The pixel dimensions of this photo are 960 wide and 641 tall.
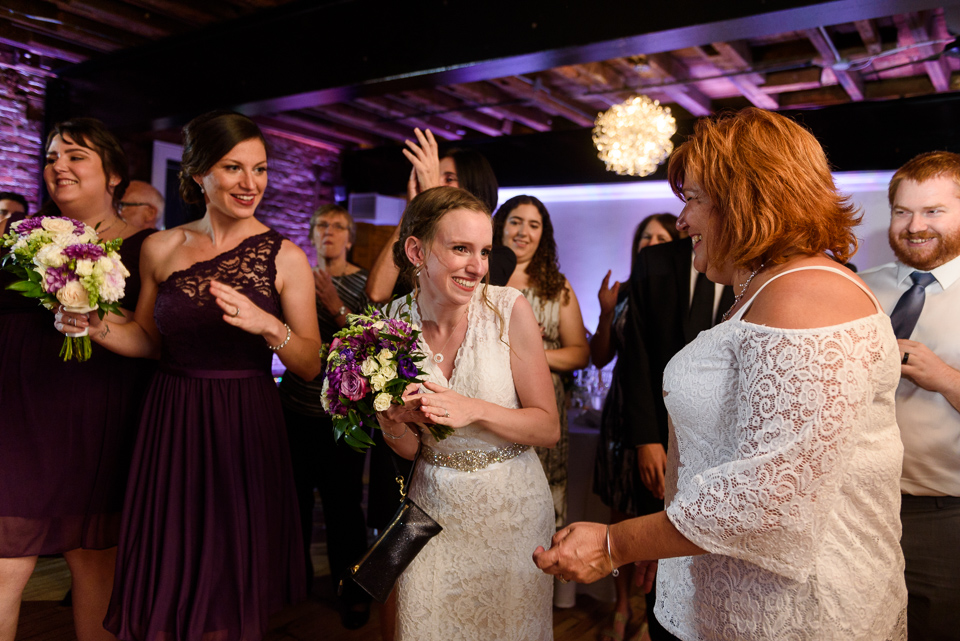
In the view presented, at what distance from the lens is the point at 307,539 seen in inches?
145

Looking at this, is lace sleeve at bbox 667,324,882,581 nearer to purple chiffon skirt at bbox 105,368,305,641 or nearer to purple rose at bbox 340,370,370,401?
purple rose at bbox 340,370,370,401

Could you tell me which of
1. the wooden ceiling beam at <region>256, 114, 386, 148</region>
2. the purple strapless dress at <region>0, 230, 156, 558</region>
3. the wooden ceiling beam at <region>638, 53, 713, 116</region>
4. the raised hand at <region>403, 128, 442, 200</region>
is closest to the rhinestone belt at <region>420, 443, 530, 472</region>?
the raised hand at <region>403, 128, 442, 200</region>

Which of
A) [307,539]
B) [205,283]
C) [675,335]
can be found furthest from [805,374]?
[307,539]

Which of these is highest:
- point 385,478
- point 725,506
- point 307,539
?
point 725,506

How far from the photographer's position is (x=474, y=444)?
1.97 m

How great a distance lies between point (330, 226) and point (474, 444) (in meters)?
2.61

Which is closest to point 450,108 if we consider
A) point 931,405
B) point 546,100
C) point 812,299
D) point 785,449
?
point 546,100

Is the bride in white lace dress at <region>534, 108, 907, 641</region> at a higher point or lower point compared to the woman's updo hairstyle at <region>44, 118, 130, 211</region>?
lower

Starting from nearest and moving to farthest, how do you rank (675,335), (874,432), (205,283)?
(874,432) < (205,283) < (675,335)

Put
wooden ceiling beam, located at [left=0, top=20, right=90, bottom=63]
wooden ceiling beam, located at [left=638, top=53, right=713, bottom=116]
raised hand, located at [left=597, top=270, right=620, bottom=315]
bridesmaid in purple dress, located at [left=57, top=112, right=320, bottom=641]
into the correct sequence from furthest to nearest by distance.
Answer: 1. wooden ceiling beam, located at [left=638, top=53, right=713, bottom=116]
2. wooden ceiling beam, located at [left=0, top=20, right=90, bottom=63]
3. raised hand, located at [left=597, top=270, right=620, bottom=315]
4. bridesmaid in purple dress, located at [left=57, top=112, right=320, bottom=641]

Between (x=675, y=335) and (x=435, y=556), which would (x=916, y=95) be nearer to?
(x=675, y=335)

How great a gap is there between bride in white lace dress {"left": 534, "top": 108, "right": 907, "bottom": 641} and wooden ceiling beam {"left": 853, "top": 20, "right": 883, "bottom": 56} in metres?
4.44

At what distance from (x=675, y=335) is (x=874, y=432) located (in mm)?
1383

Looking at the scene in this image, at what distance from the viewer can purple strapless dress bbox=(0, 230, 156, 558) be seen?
7.49 feet
